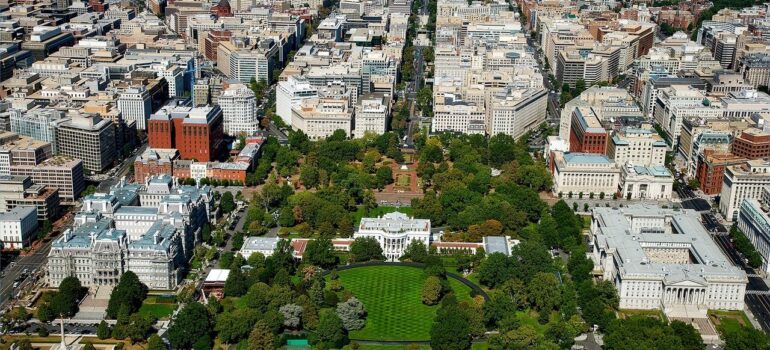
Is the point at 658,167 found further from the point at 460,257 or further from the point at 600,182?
the point at 460,257

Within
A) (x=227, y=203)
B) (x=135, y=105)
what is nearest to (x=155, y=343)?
(x=227, y=203)

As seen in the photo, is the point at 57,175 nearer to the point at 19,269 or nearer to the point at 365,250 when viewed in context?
the point at 19,269

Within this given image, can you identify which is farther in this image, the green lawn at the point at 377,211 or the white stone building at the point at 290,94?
the white stone building at the point at 290,94

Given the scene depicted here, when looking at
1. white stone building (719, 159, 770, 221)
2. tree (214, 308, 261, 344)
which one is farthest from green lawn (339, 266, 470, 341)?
white stone building (719, 159, 770, 221)

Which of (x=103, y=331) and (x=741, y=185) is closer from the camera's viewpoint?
(x=103, y=331)

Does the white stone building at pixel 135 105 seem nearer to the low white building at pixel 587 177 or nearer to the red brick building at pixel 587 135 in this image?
the low white building at pixel 587 177

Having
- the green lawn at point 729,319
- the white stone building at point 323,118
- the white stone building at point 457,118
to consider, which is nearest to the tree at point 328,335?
the green lawn at point 729,319
